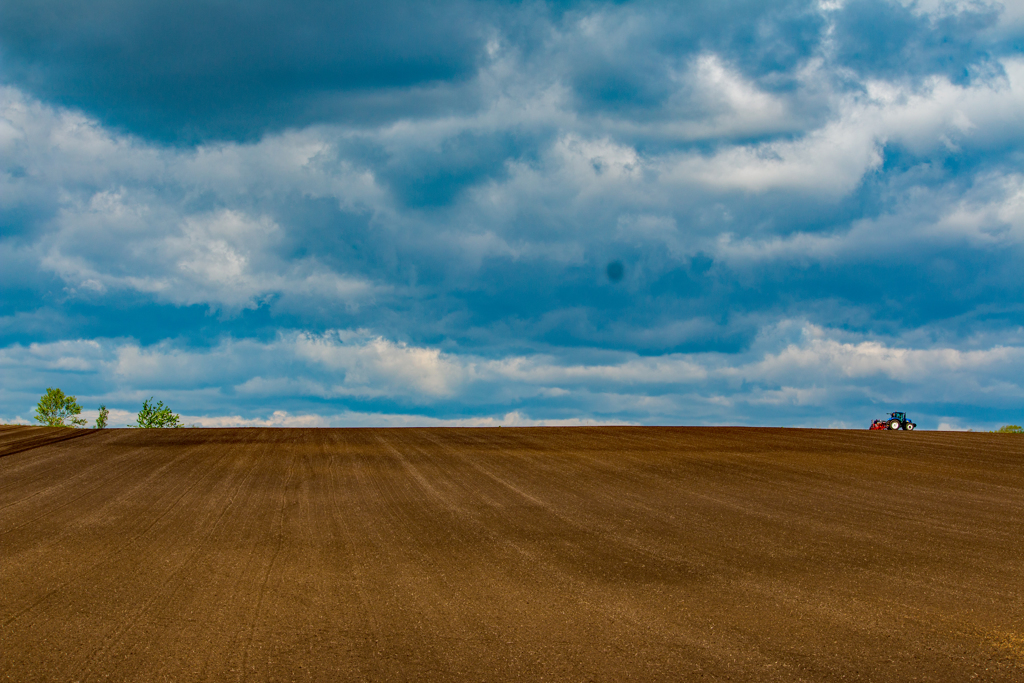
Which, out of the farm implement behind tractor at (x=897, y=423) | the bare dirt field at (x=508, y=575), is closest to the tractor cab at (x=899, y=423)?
the farm implement behind tractor at (x=897, y=423)

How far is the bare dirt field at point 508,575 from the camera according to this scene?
6633mm

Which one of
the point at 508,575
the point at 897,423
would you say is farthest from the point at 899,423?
the point at 508,575

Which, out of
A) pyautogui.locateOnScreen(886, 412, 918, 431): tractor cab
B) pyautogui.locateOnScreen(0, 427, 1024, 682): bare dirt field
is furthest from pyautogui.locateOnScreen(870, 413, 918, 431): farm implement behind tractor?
pyautogui.locateOnScreen(0, 427, 1024, 682): bare dirt field

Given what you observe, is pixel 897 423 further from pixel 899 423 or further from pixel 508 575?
pixel 508 575

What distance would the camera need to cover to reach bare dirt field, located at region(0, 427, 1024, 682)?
6.63 metres

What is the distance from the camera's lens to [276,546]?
11.5 m

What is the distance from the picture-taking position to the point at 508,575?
9758 millimetres

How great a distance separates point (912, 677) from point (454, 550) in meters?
6.77

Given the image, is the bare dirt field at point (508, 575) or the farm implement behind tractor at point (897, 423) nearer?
the bare dirt field at point (508, 575)

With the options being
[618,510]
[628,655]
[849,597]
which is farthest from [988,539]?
[628,655]

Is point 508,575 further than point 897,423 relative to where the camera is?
No

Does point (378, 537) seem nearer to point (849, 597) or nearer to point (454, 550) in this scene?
point (454, 550)

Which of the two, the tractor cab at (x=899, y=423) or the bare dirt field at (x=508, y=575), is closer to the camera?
the bare dirt field at (x=508, y=575)

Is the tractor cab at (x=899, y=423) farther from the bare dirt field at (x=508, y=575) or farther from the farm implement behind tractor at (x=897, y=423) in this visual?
the bare dirt field at (x=508, y=575)
